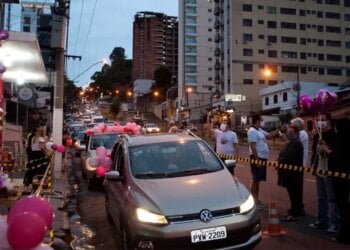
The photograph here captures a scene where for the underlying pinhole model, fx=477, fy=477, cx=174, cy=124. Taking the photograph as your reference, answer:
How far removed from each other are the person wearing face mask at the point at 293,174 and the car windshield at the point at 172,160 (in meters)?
2.41

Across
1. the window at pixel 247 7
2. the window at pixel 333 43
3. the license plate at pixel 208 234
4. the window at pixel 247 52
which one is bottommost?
the license plate at pixel 208 234

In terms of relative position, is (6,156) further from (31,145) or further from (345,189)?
(345,189)

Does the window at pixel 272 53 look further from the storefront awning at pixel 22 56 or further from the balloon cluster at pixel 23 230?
the balloon cluster at pixel 23 230

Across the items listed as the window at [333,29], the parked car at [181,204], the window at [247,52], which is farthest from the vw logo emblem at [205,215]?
the window at [333,29]

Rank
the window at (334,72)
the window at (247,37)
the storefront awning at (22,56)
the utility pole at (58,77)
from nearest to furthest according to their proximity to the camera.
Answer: the storefront awning at (22,56)
the utility pole at (58,77)
the window at (247,37)
the window at (334,72)

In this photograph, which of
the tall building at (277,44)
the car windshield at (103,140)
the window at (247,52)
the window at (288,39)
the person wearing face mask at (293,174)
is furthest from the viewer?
the window at (288,39)

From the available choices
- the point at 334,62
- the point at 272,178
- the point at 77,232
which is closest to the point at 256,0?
the point at 334,62

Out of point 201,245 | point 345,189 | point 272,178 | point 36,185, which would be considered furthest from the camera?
point 272,178

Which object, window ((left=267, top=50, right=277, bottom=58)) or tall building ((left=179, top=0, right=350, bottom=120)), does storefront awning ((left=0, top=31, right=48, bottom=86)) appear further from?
window ((left=267, top=50, right=277, bottom=58))

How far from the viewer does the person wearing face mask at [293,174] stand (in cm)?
921

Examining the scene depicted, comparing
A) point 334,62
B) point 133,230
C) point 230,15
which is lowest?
point 133,230

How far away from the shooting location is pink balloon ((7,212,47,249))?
3.54m

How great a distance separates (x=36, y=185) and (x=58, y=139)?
14.1ft

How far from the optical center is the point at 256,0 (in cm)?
8894
